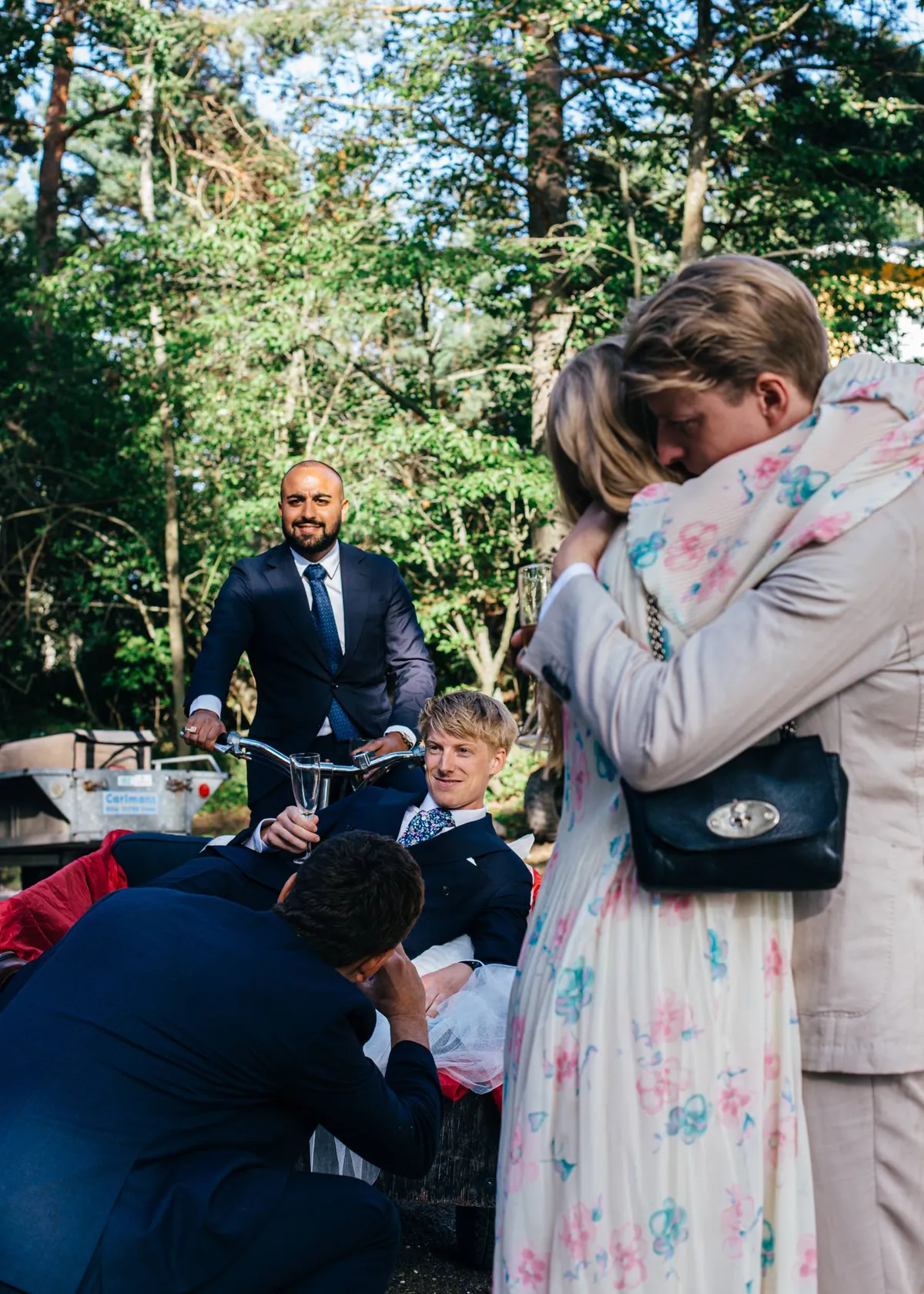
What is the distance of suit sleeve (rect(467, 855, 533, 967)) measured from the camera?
3.61m

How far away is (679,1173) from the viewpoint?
1.48m

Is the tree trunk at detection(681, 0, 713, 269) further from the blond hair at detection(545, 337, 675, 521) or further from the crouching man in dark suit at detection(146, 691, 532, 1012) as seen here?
the blond hair at detection(545, 337, 675, 521)

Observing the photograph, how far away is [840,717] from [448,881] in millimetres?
2360

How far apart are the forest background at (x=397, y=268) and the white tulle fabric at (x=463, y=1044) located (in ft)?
30.8

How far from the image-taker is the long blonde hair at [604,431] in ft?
5.35

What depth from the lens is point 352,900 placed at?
7.66ft

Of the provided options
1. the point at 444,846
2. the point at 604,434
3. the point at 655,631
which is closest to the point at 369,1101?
the point at 655,631

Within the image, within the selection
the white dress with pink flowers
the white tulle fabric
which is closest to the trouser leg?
the white tulle fabric

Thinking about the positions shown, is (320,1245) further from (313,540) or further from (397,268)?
(397,268)

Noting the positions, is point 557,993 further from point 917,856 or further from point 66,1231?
point 66,1231

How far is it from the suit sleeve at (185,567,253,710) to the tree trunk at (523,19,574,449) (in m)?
7.90

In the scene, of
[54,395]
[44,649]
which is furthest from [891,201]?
[44,649]

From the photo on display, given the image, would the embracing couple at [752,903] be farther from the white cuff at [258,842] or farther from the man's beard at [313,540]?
the man's beard at [313,540]

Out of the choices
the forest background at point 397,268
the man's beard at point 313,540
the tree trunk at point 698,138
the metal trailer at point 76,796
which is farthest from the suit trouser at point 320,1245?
the tree trunk at point 698,138
